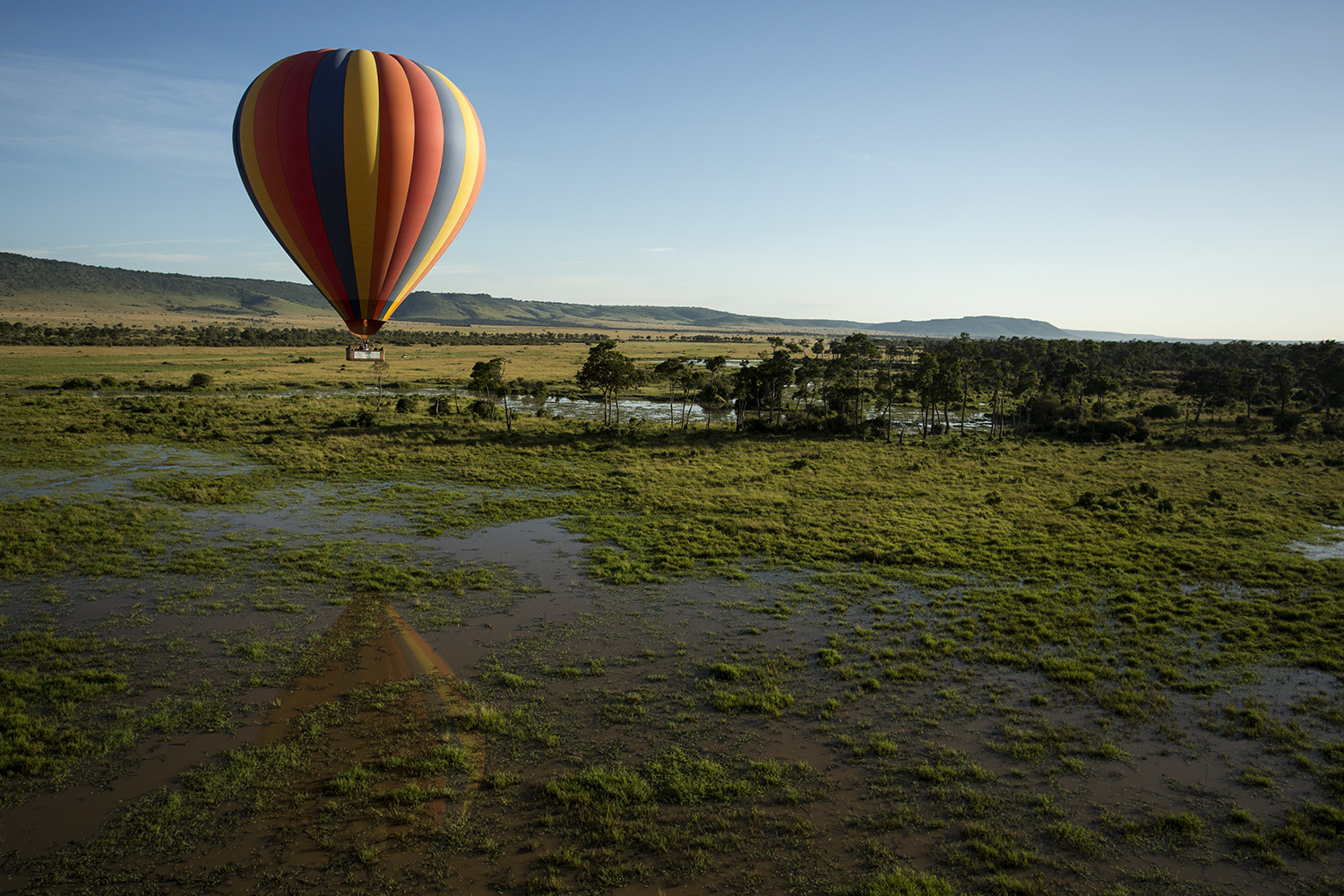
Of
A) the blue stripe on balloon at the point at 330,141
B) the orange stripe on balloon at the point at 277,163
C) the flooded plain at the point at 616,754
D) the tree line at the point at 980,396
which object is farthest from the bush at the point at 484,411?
the flooded plain at the point at 616,754

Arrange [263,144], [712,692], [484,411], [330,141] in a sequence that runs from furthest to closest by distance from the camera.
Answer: [484,411] < [263,144] < [330,141] < [712,692]

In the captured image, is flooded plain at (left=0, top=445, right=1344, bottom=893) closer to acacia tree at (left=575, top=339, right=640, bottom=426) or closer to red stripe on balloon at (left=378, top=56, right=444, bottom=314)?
red stripe on balloon at (left=378, top=56, right=444, bottom=314)

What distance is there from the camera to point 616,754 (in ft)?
41.5

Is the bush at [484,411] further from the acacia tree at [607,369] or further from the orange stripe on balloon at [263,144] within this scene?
the orange stripe on balloon at [263,144]

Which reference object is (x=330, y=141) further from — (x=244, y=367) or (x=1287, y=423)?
(x=244, y=367)

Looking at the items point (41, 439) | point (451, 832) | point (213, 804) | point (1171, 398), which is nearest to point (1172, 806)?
point (451, 832)

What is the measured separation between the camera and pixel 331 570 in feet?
71.7

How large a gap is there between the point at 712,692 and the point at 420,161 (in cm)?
2143

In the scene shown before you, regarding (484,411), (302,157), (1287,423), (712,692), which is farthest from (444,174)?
(1287,423)

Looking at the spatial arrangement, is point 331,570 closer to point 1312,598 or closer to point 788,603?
point 788,603

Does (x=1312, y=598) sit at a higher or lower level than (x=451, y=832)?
higher

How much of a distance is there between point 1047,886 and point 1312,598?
1773 centimetres

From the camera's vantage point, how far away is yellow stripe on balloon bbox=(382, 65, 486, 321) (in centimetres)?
2689

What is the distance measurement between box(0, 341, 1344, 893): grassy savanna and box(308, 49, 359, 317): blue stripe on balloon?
11814 mm
